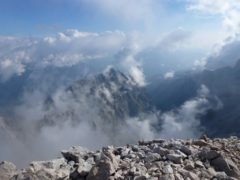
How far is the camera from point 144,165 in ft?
76.6

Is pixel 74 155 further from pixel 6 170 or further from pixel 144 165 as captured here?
pixel 144 165

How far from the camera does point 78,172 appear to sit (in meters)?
22.9

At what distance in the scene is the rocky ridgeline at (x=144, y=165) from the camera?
70.6ft

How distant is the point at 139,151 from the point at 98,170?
20.3ft

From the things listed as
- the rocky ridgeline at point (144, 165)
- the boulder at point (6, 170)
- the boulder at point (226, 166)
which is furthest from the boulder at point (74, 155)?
the boulder at point (226, 166)

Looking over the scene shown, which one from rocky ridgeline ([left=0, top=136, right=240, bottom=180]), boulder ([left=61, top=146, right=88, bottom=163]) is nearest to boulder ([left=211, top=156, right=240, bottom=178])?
rocky ridgeline ([left=0, top=136, right=240, bottom=180])

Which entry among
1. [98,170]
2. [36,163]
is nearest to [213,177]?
[98,170]

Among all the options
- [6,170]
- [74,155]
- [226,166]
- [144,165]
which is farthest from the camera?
[74,155]

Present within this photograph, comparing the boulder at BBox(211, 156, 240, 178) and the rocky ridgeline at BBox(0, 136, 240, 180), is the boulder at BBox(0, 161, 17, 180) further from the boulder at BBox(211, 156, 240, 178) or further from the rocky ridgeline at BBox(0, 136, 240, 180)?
the boulder at BBox(211, 156, 240, 178)

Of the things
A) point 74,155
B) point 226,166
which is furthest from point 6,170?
point 226,166

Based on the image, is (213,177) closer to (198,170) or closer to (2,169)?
(198,170)

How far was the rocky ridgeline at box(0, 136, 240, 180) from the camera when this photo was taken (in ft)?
70.6

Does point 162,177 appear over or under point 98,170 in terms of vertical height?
under

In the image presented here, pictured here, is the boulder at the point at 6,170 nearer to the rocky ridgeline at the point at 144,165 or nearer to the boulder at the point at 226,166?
the rocky ridgeline at the point at 144,165
